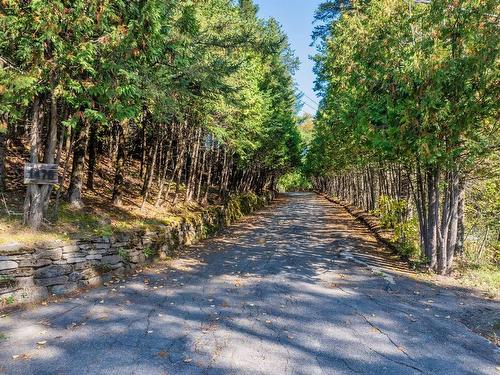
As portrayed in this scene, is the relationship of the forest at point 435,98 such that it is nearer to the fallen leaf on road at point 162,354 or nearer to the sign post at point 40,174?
the fallen leaf on road at point 162,354

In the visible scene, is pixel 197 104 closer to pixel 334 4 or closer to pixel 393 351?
pixel 393 351

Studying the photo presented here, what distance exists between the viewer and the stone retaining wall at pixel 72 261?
6.12m

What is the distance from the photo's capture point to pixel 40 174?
7.34m

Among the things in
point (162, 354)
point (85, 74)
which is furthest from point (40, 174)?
point (162, 354)

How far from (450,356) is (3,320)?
6.17 meters

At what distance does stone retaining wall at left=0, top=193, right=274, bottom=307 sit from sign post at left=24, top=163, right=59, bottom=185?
131 cm

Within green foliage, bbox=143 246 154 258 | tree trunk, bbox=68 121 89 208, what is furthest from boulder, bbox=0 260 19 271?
green foliage, bbox=143 246 154 258

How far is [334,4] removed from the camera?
20.6 m

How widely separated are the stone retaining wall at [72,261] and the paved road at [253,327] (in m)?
0.44

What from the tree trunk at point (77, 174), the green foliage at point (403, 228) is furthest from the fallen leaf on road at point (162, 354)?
the green foliage at point (403, 228)

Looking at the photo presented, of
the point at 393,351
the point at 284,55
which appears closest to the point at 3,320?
the point at 393,351

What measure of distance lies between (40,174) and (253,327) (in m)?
5.05

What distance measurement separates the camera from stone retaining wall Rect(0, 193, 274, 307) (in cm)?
612

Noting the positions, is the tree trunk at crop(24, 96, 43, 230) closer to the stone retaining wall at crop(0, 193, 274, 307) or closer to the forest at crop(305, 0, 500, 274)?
the stone retaining wall at crop(0, 193, 274, 307)
